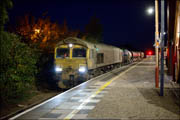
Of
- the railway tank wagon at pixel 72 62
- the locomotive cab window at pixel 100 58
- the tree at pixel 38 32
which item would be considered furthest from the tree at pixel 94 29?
the railway tank wagon at pixel 72 62

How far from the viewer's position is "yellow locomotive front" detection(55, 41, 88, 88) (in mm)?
16531

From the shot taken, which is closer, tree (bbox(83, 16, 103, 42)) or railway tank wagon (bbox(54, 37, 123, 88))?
railway tank wagon (bbox(54, 37, 123, 88))

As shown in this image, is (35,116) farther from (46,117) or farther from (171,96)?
(171,96)

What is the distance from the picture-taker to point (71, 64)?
54.7 feet

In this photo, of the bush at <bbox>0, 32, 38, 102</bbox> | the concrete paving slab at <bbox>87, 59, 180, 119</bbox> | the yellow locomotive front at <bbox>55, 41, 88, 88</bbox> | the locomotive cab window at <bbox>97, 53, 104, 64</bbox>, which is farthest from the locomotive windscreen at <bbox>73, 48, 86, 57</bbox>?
the concrete paving slab at <bbox>87, 59, 180, 119</bbox>

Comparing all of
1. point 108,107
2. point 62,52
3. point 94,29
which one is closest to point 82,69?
point 62,52

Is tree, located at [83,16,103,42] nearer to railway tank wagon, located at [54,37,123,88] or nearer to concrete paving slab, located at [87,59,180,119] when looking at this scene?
railway tank wagon, located at [54,37,123,88]

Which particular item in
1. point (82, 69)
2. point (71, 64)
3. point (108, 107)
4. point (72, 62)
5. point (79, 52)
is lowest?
point (108, 107)

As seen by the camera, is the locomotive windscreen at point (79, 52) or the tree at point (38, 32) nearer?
the locomotive windscreen at point (79, 52)

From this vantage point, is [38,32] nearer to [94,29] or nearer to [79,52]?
[79,52]

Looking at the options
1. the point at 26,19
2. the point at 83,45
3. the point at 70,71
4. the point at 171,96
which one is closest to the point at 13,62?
the point at 70,71

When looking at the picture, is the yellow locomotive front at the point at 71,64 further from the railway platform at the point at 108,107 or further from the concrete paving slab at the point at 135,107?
A: the concrete paving slab at the point at 135,107

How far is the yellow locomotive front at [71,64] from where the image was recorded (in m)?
16.5

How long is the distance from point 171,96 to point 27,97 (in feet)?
26.9
